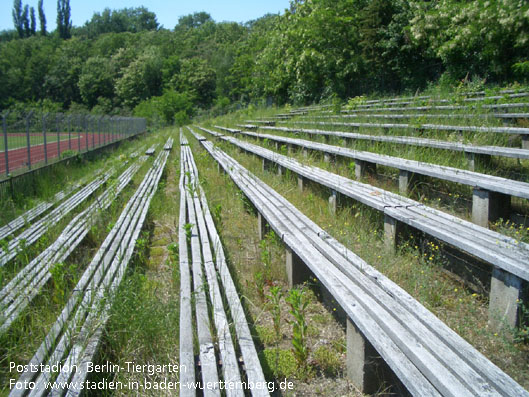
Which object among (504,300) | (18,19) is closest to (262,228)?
(504,300)

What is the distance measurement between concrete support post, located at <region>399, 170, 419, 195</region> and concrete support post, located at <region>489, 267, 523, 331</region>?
1691mm

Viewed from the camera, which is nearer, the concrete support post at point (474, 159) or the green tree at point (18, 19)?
the concrete support post at point (474, 159)

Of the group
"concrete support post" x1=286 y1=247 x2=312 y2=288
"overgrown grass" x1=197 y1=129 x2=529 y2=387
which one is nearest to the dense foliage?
"overgrown grass" x1=197 y1=129 x2=529 y2=387

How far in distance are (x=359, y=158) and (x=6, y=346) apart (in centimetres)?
337

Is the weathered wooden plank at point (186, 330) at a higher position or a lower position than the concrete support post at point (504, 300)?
lower

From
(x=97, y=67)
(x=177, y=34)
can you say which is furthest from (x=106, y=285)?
(x=177, y=34)

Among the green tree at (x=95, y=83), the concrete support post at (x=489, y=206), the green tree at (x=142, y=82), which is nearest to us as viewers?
the concrete support post at (x=489, y=206)

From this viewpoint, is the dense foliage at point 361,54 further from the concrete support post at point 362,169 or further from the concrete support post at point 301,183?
the concrete support post at point 301,183

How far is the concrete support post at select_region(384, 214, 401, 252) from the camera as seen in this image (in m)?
2.68

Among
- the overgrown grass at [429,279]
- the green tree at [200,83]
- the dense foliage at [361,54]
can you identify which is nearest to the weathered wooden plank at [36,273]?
the overgrown grass at [429,279]

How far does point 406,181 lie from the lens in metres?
3.51

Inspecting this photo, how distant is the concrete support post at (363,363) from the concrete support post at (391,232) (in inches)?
39.4

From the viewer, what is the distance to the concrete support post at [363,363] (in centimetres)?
173

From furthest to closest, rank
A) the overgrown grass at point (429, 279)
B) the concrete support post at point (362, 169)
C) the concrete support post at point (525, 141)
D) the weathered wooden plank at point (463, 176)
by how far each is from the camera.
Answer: the concrete support post at point (362, 169)
the concrete support post at point (525, 141)
the weathered wooden plank at point (463, 176)
the overgrown grass at point (429, 279)
